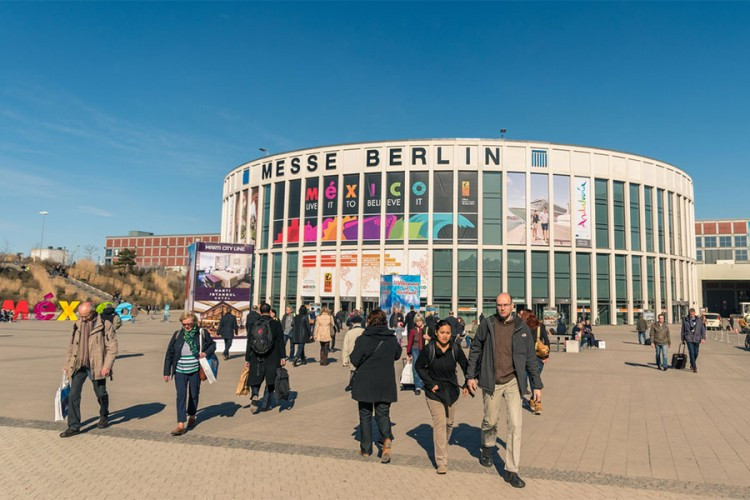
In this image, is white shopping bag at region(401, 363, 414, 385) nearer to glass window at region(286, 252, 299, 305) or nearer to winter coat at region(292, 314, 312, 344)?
winter coat at region(292, 314, 312, 344)

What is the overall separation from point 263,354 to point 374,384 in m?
3.16

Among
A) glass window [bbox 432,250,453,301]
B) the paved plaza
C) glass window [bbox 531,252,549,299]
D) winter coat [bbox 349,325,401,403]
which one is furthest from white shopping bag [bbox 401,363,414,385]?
glass window [bbox 531,252,549,299]

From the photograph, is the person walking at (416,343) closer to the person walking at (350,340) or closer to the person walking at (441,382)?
the person walking at (350,340)

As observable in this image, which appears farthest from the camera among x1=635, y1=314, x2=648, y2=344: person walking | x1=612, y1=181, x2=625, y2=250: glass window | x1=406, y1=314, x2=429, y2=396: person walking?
x1=612, y1=181, x2=625, y2=250: glass window

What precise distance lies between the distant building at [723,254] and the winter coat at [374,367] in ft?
274

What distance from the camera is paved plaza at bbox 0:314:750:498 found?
5262mm

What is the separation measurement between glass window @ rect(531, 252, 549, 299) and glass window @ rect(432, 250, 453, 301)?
726cm

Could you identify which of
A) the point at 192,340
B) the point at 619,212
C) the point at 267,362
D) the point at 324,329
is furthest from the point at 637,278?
the point at 192,340

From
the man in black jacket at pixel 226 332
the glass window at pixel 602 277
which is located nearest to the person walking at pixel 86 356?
the man in black jacket at pixel 226 332

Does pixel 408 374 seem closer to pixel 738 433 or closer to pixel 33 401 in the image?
pixel 738 433

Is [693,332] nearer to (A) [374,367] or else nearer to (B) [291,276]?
(A) [374,367]

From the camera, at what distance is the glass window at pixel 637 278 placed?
4856 centimetres

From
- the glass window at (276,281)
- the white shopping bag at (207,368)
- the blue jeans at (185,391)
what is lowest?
the blue jeans at (185,391)

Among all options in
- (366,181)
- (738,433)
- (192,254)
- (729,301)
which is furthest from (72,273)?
(729,301)
